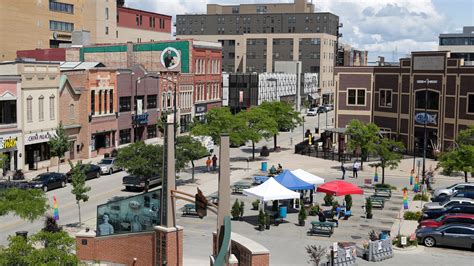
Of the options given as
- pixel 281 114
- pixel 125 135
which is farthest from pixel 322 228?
pixel 125 135

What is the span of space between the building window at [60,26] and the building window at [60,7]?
1915mm

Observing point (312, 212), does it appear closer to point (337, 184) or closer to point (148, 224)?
point (337, 184)

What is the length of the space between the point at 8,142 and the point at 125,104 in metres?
20.4

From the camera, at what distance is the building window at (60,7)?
9725 cm

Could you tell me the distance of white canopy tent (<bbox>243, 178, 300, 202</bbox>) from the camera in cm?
3459

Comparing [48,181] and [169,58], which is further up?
[169,58]

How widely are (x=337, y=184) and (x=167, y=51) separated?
1915 inches

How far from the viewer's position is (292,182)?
124 feet

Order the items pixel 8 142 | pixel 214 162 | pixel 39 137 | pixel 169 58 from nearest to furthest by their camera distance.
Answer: pixel 8 142, pixel 39 137, pixel 214 162, pixel 169 58

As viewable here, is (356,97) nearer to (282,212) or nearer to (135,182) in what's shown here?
(135,182)

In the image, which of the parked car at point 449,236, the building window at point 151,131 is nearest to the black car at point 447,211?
the parked car at point 449,236

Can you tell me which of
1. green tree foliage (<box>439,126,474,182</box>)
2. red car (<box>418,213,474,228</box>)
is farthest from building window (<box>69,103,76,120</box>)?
red car (<box>418,213,474,228</box>)

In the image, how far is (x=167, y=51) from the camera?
266 ft

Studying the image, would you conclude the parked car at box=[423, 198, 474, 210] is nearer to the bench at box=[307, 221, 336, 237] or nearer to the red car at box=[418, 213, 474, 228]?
the red car at box=[418, 213, 474, 228]
